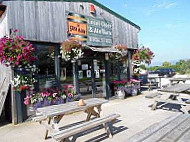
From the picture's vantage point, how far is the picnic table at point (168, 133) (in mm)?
1951

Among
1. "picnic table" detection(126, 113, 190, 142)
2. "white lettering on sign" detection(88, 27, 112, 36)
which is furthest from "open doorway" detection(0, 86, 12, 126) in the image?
"picnic table" detection(126, 113, 190, 142)

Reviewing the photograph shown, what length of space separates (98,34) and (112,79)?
2.40 metres

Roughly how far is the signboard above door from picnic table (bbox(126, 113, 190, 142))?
491 cm

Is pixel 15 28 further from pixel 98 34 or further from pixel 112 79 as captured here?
pixel 112 79

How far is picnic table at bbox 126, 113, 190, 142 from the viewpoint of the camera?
195cm

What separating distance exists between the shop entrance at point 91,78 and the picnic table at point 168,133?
15.4ft

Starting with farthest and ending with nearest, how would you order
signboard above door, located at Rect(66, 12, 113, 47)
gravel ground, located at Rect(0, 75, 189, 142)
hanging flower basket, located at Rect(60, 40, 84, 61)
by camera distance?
signboard above door, located at Rect(66, 12, 113, 47), hanging flower basket, located at Rect(60, 40, 84, 61), gravel ground, located at Rect(0, 75, 189, 142)

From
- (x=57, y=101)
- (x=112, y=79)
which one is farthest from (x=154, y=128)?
(x=112, y=79)

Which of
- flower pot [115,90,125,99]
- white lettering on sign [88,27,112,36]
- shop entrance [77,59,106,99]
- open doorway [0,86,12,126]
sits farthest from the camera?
flower pot [115,90,125,99]

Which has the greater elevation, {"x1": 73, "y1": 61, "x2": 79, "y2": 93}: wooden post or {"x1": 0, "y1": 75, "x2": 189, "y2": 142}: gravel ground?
{"x1": 73, "y1": 61, "x2": 79, "y2": 93}: wooden post

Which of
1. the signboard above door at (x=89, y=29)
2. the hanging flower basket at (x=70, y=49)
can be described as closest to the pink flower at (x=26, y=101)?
the hanging flower basket at (x=70, y=49)

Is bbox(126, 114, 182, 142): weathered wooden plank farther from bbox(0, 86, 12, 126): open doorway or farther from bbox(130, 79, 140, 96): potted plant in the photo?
bbox(130, 79, 140, 96): potted plant

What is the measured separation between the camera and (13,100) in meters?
4.97

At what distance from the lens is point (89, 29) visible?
7.03 metres
